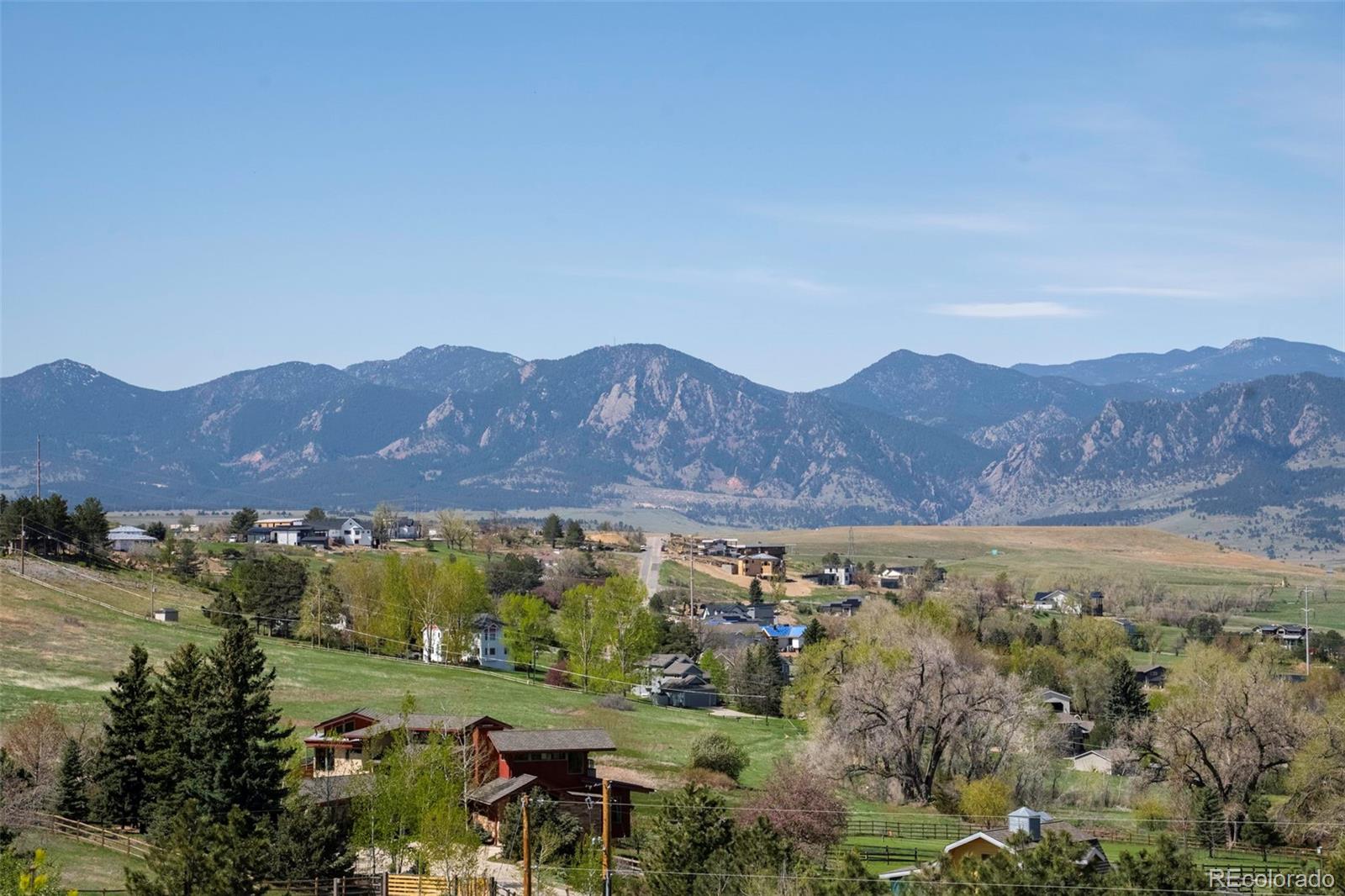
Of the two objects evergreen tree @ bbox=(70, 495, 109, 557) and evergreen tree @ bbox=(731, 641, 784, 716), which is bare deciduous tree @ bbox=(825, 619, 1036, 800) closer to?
evergreen tree @ bbox=(731, 641, 784, 716)

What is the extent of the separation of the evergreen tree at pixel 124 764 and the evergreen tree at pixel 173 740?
43 cm

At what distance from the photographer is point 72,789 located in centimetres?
5422

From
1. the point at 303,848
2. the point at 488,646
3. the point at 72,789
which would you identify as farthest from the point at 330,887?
the point at 488,646

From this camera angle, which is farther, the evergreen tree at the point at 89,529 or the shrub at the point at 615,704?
the evergreen tree at the point at 89,529

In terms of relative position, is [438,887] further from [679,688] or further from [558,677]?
[679,688]

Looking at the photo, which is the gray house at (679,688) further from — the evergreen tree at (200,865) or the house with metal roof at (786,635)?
the evergreen tree at (200,865)

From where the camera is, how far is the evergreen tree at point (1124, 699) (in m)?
96.7

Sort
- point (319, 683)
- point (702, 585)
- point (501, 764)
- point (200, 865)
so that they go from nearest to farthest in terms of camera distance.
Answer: point (200, 865), point (501, 764), point (319, 683), point (702, 585)

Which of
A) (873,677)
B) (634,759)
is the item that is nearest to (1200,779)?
(873,677)

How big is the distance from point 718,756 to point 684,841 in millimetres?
28539

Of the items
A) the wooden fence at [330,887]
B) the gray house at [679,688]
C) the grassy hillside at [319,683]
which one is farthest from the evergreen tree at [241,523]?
the wooden fence at [330,887]

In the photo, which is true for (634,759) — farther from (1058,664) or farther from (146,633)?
(1058,664)

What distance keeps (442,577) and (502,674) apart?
1191 cm

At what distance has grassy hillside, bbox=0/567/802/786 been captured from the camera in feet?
252
